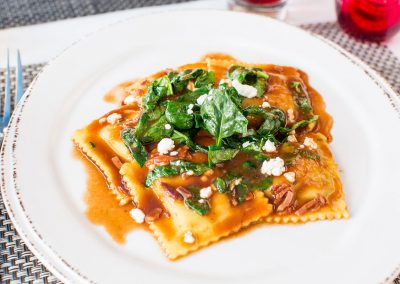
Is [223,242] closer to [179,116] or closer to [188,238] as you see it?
[188,238]

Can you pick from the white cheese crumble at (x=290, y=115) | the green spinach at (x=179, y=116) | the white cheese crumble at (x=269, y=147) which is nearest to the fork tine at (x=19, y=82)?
the green spinach at (x=179, y=116)

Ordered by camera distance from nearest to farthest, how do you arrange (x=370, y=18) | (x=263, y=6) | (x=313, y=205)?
(x=313, y=205)
(x=370, y=18)
(x=263, y=6)

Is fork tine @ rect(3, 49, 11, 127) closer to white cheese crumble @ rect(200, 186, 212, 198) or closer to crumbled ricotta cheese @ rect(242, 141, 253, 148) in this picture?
white cheese crumble @ rect(200, 186, 212, 198)

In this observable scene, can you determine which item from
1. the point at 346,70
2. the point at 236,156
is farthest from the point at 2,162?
the point at 346,70

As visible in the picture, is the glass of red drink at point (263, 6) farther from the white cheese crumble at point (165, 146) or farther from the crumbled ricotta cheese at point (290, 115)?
the white cheese crumble at point (165, 146)

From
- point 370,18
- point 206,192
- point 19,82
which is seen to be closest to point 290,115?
point 206,192

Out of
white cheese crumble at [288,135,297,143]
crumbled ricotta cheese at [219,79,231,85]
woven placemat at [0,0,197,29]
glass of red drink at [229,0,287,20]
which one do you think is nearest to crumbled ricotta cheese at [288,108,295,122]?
white cheese crumble at [288,135,297,143]

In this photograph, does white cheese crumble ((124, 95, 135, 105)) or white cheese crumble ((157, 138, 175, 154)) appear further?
A: white cheese crumble ((124, 95, 135, 105))
